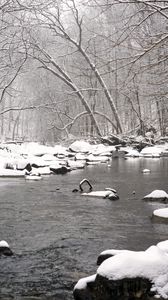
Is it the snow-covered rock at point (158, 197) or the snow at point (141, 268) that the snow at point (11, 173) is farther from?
the snow at point (141, 268)

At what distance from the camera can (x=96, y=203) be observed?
10203mm

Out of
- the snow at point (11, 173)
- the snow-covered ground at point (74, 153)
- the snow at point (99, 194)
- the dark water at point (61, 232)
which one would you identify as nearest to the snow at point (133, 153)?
the snow-covered ground at point (74, 153)

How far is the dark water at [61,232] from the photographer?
5074 mm

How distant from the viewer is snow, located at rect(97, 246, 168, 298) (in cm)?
411

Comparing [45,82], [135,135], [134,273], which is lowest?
[134,273]

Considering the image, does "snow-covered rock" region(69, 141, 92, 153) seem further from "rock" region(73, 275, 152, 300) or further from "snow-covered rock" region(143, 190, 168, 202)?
"rock" region(73, 275, 152, 300)

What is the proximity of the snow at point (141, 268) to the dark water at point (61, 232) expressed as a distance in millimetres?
608

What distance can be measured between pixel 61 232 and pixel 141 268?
11.1 feet

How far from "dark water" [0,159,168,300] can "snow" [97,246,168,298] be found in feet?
1.99

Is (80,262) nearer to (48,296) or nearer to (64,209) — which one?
(48,296)

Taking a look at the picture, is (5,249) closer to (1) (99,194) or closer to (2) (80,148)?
(1) (99,194)

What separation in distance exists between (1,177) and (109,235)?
32.4 feet

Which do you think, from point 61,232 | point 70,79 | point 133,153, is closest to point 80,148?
point 133,153

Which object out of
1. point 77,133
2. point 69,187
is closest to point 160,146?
point 77,133
